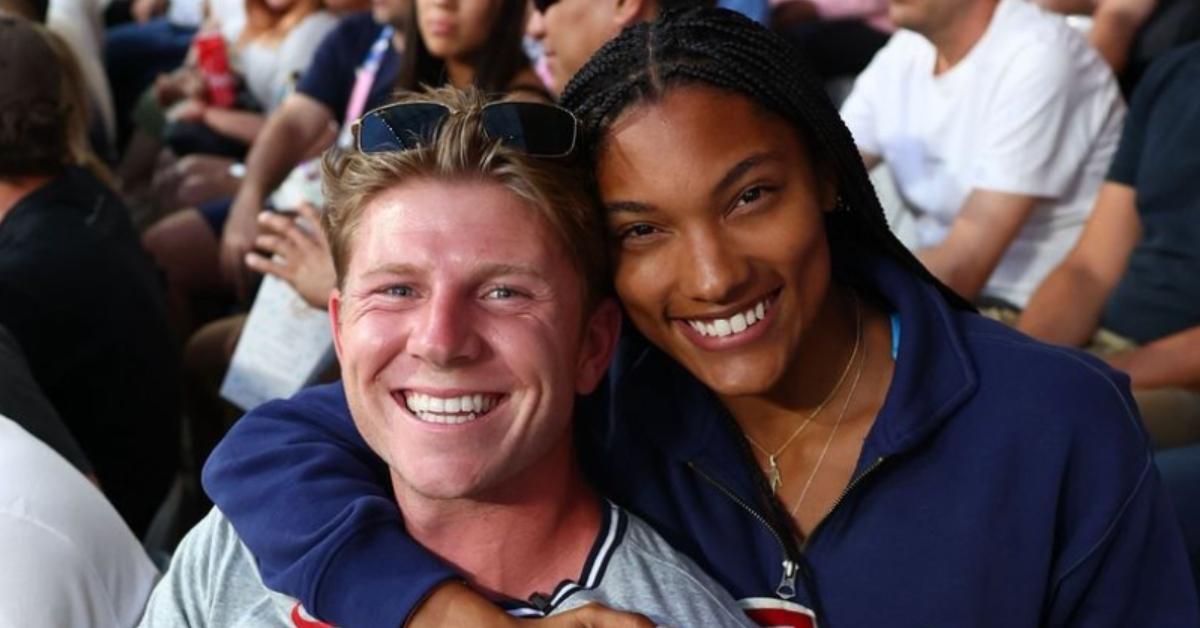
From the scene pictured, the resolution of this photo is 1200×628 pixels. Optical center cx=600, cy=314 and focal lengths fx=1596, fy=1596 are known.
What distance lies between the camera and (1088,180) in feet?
10.5

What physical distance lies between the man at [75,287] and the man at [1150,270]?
1.77m

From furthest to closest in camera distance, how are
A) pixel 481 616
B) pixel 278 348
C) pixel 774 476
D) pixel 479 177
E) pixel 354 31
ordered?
pixel 354 31 < pixel 278 348 < pixel 774 476 < pixel 479 177 < pixel 481 616

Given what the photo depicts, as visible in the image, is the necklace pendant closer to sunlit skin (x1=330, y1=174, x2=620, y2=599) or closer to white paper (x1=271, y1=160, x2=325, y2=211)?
sunlit skin (x1=330, y1=174, x2=620, y2=599)

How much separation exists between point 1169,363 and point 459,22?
4.99 ft

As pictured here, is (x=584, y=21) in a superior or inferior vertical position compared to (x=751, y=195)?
Result: inferior

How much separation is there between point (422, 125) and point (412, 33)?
5.94ft

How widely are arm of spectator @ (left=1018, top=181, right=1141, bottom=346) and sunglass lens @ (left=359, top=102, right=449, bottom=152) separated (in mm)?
1695

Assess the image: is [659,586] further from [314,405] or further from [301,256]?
[301,256]

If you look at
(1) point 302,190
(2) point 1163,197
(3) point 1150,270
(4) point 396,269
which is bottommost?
(1) point 302,190

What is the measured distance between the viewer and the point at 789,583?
173 cm

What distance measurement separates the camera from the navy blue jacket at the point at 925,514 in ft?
5.35

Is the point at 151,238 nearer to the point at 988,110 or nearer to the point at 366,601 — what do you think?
the point at 988,110

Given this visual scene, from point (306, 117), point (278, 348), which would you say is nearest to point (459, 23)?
point (278, 348)

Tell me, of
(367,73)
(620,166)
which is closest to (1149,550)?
(620,166)
